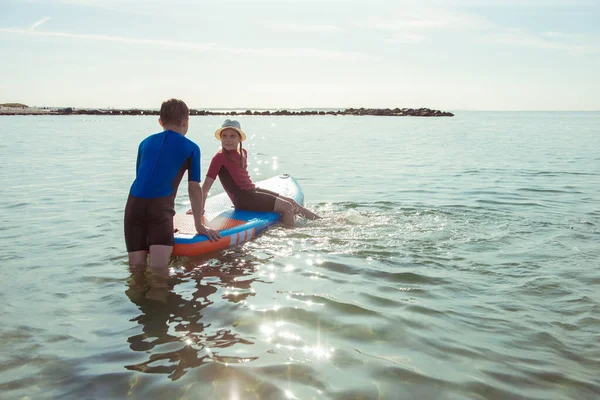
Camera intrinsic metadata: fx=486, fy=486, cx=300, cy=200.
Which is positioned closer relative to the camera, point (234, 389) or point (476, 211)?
point (234, 389)

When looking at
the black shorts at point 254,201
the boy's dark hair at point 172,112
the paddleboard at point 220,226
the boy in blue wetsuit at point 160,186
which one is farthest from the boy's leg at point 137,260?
the black shorts at point 254,201

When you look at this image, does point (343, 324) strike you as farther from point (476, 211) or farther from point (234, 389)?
point (476, 211)

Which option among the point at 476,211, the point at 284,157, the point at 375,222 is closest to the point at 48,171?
the point at 284,157

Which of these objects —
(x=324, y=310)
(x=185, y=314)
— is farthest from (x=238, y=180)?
(x=324, y=310)

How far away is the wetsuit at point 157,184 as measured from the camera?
5.34 meters

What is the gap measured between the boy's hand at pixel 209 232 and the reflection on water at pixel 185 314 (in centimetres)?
29

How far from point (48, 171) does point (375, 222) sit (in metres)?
11.9

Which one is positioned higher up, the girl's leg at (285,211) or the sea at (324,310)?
the girl's leg at (285,211)

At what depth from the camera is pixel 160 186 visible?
537cm

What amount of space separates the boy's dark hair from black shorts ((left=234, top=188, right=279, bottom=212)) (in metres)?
2.70

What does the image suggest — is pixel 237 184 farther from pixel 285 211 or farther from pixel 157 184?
pixel 157 184

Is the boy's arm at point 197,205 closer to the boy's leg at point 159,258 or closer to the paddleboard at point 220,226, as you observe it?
the paddleboard at point 220,226

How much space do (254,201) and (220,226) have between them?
44.1 inches

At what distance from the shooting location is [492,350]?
156 inches
